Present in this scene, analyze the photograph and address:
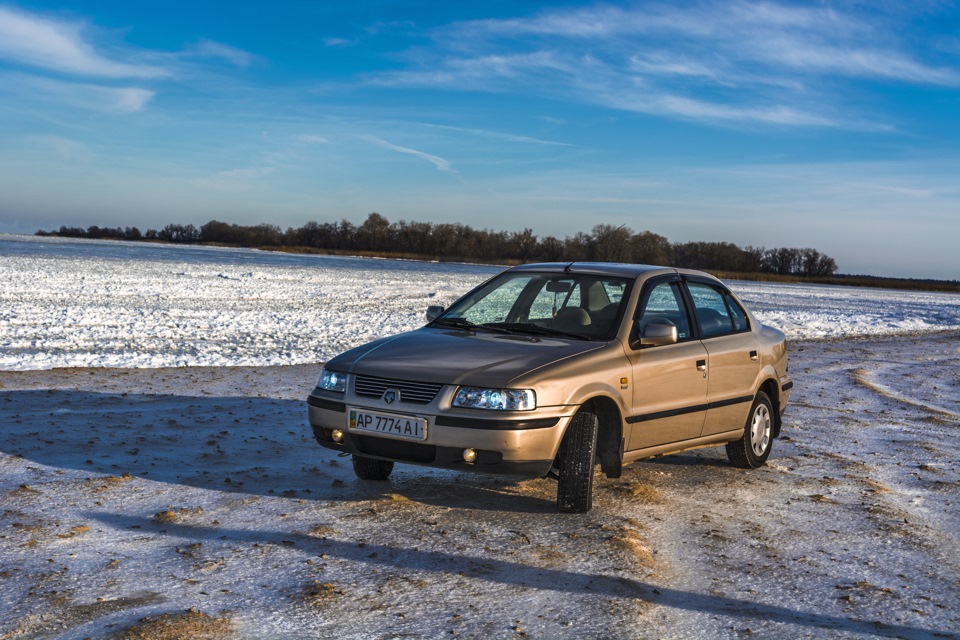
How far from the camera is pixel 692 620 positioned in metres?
4.26

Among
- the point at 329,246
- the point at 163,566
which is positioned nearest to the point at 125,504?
the point at 163,566

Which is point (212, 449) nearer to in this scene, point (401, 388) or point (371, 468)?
point (371, 468)

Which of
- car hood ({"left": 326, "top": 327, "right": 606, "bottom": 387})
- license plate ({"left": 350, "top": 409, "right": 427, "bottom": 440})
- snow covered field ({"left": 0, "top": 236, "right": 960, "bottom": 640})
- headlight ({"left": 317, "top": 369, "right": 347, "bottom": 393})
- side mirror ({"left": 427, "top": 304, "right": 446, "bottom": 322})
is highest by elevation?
side mirror ({"left": 427, "top": 304, "right": 446, "bottom": 322})

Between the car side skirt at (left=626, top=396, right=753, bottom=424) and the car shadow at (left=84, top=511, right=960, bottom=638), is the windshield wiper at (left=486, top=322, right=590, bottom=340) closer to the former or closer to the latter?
the car side skirt at (left=626, top=396, right=753, bottom=424)

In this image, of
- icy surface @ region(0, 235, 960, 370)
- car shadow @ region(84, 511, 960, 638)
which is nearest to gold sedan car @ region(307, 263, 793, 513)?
car shadow @ region(84, 511, 960, 638)

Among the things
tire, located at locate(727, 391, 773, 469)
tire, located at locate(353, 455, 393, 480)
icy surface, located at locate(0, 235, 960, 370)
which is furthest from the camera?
icy surface, located at locate(0, 235, 960, 370)

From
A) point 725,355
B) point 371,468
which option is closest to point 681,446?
point 725,355

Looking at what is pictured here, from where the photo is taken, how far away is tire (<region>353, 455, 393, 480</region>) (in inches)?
265

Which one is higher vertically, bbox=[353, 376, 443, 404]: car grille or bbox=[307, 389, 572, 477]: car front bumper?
bbox=[353, 376, 443, 404]: car grille

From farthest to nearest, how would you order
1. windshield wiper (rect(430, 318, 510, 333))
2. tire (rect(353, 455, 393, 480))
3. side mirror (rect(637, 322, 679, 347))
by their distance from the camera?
windshield wiper (rect(430, 318, 510, 333)), tire (rect(353, 455, 393, 480)), side mirror (rect(637, 322, 679, 347))

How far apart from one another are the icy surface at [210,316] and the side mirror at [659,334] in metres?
8.22

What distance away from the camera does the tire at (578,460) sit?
5938mm

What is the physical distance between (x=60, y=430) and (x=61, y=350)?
609 cm

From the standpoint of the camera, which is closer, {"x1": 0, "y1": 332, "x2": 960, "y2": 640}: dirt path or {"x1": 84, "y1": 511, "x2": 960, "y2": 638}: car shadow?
{"x1": 0, "y1": 332, "x2": 960, "y2": 640}: dirt path
